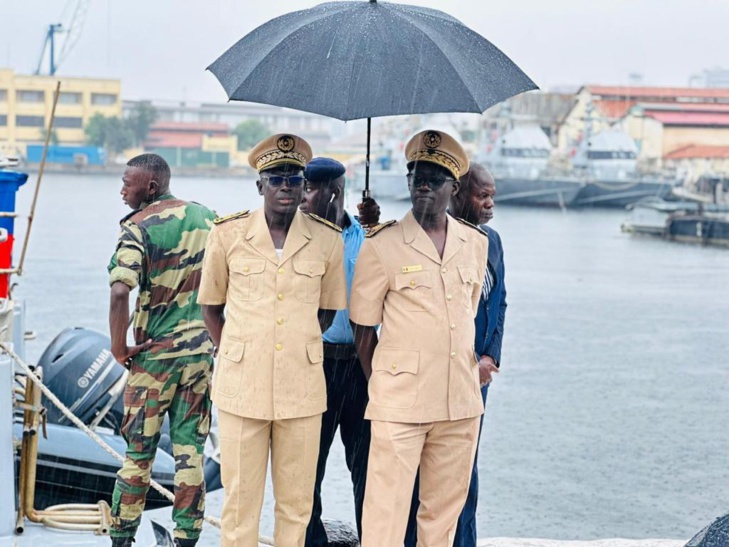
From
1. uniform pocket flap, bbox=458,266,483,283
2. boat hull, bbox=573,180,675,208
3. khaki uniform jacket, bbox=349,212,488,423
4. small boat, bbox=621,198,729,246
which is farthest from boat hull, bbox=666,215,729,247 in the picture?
khaki uniform jacket, bbox=349,212,488,423

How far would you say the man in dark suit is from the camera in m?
4.05

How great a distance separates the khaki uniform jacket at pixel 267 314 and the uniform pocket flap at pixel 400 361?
227 mm

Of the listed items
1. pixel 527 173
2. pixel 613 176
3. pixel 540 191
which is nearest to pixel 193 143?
pixel 527 173

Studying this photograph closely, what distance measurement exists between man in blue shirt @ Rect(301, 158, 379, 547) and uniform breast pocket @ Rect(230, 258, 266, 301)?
471 mm

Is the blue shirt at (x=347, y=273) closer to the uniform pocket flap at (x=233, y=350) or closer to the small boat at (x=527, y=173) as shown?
the uniform pocket flap at (x=233, y=350)

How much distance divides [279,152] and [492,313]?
1100 millimetres

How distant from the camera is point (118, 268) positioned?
392cm

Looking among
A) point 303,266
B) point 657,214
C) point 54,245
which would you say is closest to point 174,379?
point 303,266

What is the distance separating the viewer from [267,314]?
353 centimetres

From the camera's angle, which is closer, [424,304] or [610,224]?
[424,304]

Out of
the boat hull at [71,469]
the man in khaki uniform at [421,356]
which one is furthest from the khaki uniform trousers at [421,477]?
the boat hull at [71,469]

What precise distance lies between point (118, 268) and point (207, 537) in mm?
6500

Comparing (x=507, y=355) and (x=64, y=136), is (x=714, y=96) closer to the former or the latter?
(x=64, y=136)

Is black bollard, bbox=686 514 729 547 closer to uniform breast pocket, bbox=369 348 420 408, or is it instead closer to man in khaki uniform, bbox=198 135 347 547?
uniform breast pocket, bbox=369 348 420 408
